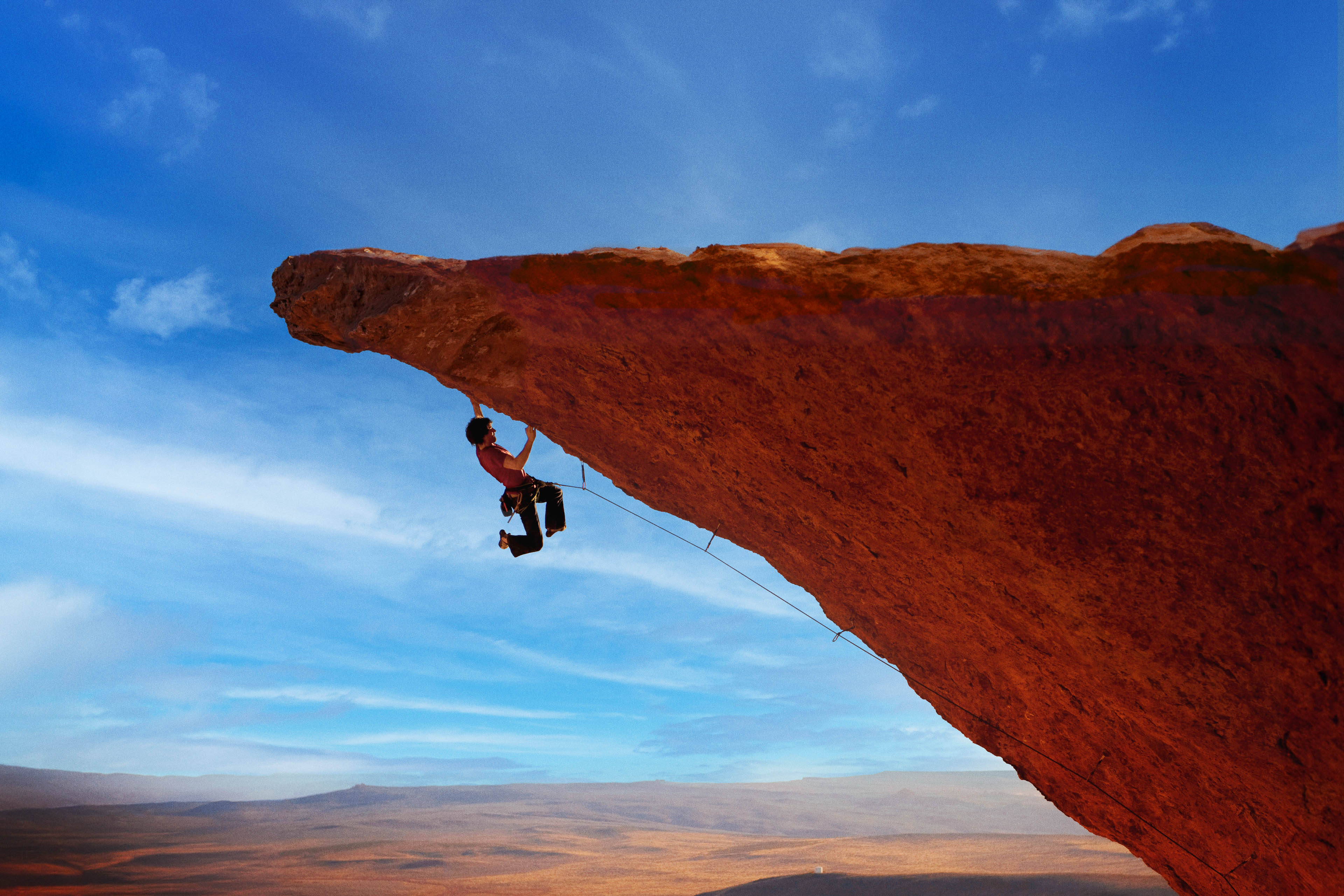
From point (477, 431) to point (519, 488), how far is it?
1.01 metres

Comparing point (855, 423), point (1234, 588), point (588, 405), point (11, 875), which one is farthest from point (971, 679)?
point (11, 875)

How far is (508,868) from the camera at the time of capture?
132 ft

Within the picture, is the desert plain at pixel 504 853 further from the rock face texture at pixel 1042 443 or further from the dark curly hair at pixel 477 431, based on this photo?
the dark curly hair at pixel 477 431

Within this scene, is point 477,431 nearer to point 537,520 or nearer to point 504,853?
point 537,520

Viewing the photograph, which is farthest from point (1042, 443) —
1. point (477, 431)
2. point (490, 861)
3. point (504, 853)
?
point (504, 853)

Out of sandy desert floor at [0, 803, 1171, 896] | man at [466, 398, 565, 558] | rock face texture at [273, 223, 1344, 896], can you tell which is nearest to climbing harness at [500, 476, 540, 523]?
man at [466, 398, 565, 558]

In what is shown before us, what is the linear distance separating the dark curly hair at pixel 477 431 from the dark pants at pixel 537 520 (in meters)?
1.17

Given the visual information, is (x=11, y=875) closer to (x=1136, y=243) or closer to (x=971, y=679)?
(x=971, y=679)

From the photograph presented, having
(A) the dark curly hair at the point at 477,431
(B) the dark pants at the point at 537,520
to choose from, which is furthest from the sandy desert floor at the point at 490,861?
(A) the dark curly hair at the point at 477,431

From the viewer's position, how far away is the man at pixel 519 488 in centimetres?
768

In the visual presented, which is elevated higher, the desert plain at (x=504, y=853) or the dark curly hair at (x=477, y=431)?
the dark curly hair at (x=477, y=431)

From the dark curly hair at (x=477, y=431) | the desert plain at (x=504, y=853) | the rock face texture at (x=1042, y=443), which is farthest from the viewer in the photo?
the desert plain at (x=504, y=853)

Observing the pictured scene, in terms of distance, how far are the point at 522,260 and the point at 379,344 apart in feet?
5.56

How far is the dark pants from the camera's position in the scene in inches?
339
